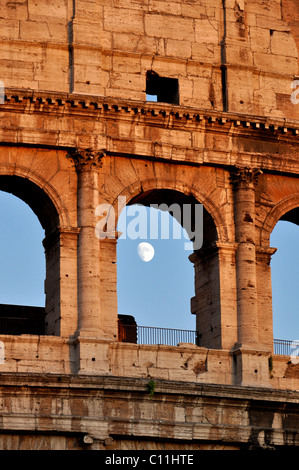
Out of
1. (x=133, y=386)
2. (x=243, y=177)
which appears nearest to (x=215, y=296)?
(x=243, y=177)

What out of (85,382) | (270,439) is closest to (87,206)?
(85,382)

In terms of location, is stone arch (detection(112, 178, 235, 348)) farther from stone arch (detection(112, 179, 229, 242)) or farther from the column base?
the column base

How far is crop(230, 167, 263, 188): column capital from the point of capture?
101 ft

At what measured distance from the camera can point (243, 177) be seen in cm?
3088

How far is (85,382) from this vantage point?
2806cm

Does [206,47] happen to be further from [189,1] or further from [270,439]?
[270,439]

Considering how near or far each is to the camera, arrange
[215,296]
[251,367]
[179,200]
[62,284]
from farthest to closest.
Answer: [179,200] < [215,296] < [251,367] < [62,284]

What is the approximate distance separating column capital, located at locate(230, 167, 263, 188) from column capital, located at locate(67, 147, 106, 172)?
109 inches

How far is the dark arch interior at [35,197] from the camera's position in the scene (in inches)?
1174

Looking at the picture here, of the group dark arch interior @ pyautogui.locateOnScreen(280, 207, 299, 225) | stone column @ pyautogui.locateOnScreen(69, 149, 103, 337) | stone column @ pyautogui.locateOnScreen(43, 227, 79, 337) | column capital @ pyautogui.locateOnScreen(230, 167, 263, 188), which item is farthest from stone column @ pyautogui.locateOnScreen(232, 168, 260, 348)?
stone column @ pyautogui.locateOnScreen(43, 227, 79, 337)

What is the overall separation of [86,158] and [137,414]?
16.3ft

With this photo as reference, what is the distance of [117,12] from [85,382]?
25.1 feet

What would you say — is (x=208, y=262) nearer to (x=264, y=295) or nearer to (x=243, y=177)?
(x=264, y=295)

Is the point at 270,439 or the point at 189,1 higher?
the point at 189,1
